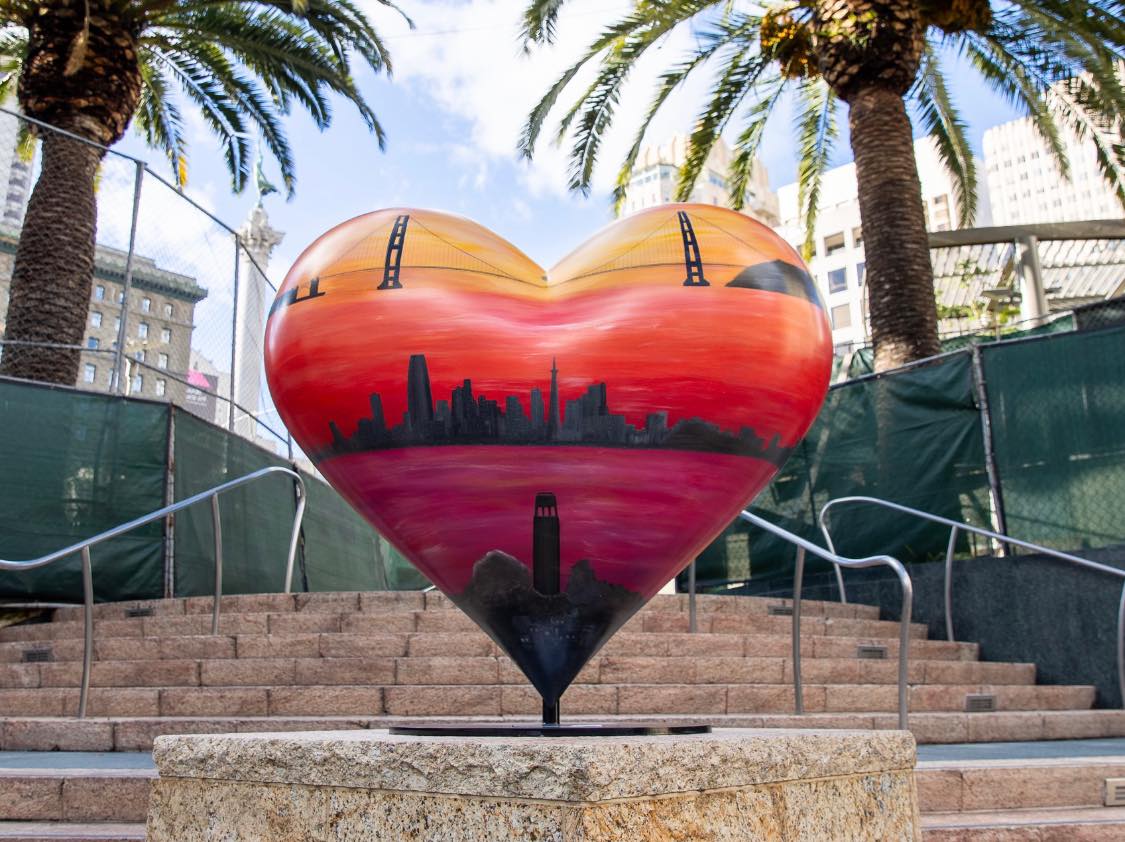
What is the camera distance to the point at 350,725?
15.1 feet

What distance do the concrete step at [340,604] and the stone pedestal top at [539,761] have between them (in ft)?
15.5

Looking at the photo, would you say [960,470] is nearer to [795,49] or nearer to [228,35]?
[795,49]

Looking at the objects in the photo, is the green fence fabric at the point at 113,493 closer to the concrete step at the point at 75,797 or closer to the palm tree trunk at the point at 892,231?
the concrete step at the point at 75,797

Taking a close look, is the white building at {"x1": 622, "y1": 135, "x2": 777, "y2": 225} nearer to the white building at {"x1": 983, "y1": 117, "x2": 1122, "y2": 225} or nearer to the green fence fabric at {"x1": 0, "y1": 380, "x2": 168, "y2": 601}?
the white building at {"x1": 983, "y1": 117, "x2": 1122, "y2": 225}

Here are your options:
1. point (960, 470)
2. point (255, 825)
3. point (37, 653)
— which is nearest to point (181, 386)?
point (37, 653)

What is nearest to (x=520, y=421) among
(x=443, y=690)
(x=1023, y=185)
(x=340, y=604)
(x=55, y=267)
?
(x=443, y=690)

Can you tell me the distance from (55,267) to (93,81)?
6.52 feet

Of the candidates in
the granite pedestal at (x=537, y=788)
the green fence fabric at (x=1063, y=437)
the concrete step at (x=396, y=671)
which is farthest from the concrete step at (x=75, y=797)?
the green fence fabric at (x=1063, y=437)

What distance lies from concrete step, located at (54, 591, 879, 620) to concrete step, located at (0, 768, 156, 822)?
314 centimetres

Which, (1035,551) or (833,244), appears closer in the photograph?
(1035,551)

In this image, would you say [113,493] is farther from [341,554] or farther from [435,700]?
[435,700]

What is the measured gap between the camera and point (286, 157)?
→ 1331 centimetres

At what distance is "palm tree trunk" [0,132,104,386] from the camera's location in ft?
30.6

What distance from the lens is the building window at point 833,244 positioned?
222 ft
